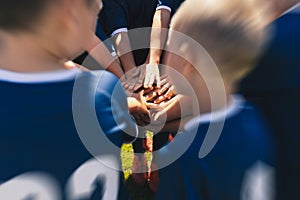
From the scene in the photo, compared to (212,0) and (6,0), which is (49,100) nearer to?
(6,0)

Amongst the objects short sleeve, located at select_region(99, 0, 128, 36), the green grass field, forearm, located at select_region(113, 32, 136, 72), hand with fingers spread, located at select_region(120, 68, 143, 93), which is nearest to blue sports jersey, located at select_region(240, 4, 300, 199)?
hand with fingers spread, located at select_region(120, 68, 143, 93)

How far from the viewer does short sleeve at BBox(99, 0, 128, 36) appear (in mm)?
Answer: 1738

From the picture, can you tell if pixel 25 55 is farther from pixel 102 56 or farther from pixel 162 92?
pixel 162 92

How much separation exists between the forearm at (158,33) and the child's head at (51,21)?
0.45 metres

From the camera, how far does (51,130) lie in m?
0.92

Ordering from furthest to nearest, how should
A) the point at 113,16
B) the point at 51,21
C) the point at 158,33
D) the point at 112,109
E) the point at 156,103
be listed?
the point at 113,16 < the point at 158,33 < the point at 156,103 < the point at 112,109 < the point at 51,21

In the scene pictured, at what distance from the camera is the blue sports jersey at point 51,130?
0.90m

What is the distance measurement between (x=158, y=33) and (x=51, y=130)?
2.30 ft

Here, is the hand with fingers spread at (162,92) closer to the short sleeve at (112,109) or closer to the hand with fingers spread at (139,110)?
the hand with fingers spread at (139,110)

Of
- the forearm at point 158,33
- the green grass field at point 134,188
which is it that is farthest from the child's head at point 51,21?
the green grass field at point 134,188

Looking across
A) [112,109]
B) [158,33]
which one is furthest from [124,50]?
[112,109]

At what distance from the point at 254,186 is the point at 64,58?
16.8 inches

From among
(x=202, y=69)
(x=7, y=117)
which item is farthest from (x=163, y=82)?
(x=7, y=117)

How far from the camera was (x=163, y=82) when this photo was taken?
1.30 m
